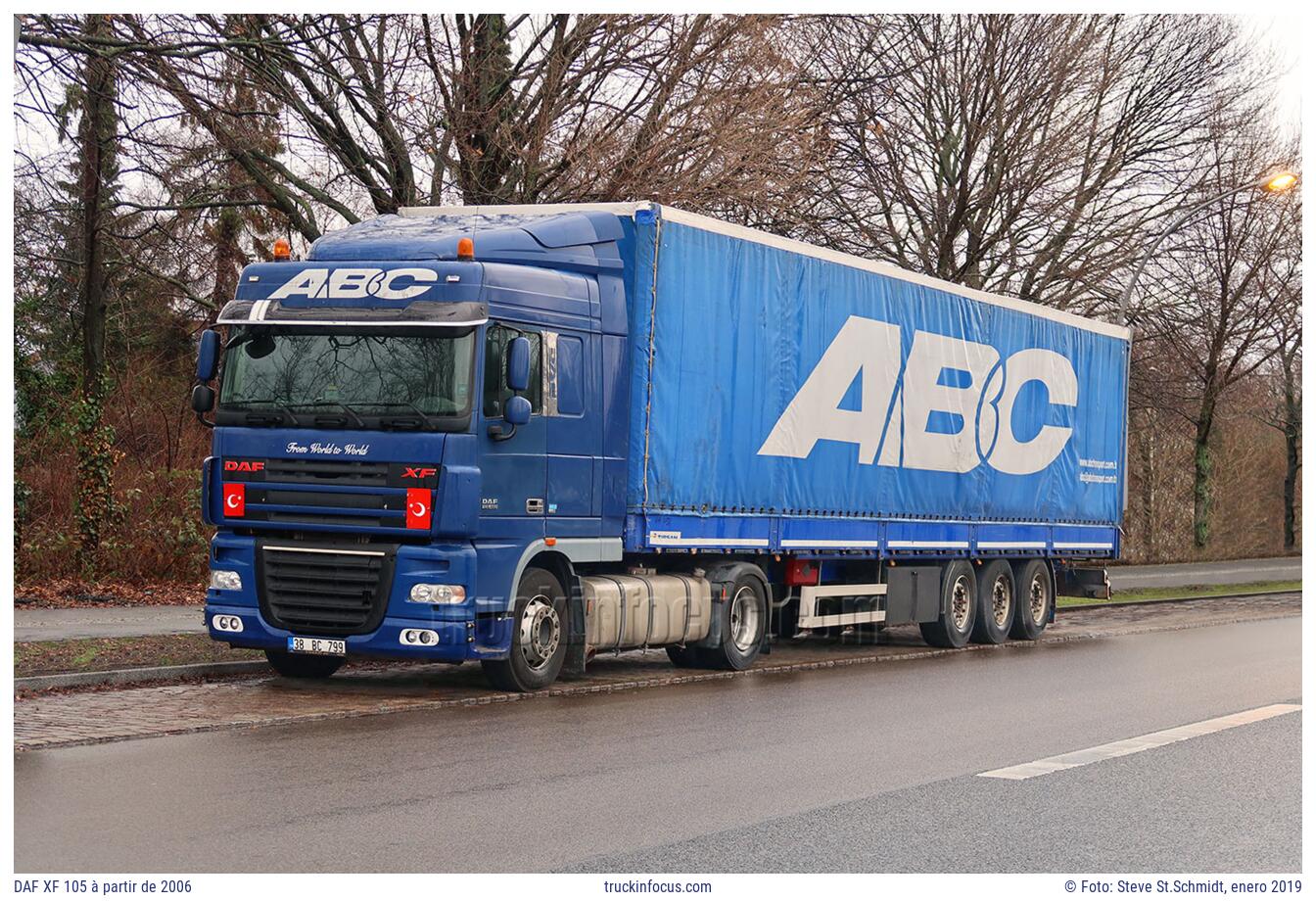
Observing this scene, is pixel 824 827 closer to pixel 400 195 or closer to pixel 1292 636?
pixel 1292 636

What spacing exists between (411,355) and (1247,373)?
40.3m

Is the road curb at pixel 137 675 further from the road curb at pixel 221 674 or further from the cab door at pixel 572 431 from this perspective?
the cab door at pixel 572 431

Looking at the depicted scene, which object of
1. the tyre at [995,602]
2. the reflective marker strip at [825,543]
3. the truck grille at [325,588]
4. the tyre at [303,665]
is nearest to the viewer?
the truck grille at [325,588]

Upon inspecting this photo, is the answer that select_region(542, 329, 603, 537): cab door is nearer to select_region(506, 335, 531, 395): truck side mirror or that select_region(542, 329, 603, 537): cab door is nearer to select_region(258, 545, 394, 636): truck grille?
select_region(506, 335, 531, 395): truck side mirror

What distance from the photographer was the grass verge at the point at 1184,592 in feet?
99.7

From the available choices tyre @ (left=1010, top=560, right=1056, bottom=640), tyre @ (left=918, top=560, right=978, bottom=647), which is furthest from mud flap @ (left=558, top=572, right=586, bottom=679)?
tyre @ (left=1010, top=560, right=1056, bottom=640)

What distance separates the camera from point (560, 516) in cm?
1377

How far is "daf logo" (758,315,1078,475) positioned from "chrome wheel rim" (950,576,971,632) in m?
1.35

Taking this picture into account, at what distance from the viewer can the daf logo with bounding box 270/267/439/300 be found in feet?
43.0

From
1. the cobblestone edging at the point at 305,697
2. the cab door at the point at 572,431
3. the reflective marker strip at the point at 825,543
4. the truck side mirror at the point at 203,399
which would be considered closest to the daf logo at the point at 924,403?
the reflective marker strip at the point at 825,543

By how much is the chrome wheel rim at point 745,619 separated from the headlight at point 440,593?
3820 millimetres

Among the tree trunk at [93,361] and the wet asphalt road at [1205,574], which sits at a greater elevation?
the tree trunk at [93,361]

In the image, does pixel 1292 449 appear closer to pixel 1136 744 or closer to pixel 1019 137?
pixel 1019 137

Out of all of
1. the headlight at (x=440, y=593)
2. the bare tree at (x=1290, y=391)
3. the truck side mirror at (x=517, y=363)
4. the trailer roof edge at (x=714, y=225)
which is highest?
the bare tree at (x=1290, y=391)
